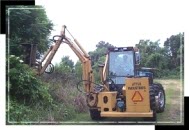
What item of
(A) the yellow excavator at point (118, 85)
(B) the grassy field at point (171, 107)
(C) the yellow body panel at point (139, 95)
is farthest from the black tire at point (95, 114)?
(C) the yellow body panel at point (139, 95)

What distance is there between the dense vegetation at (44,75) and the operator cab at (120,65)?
129mm

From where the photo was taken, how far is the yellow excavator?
651 centimetres

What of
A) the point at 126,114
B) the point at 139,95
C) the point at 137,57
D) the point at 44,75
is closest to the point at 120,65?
the point at 137,57

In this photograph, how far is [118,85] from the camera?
6.71m

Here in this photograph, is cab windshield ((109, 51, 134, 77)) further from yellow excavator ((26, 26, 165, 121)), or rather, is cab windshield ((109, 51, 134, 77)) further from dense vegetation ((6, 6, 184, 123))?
dense vegetation ((6, 6, 184, 123))

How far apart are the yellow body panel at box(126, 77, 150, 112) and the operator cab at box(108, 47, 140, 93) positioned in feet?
0.64

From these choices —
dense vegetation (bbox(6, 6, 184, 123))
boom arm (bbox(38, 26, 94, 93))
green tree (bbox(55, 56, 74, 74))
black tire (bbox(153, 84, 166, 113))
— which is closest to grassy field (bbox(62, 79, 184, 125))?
black tire (bbox(153, 84, 166, 113))

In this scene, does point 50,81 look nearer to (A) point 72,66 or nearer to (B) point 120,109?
(A) point 72,66

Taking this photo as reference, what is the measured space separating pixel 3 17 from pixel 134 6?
2109 millimetres

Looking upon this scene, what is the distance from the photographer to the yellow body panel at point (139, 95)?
6.49 metres

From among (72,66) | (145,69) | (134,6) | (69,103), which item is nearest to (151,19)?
(134,6)

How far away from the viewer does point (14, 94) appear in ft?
22.3

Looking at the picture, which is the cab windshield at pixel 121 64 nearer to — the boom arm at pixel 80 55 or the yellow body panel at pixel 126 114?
the boom arm at pixel 80 55

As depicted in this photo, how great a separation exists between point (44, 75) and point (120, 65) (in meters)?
1.26
